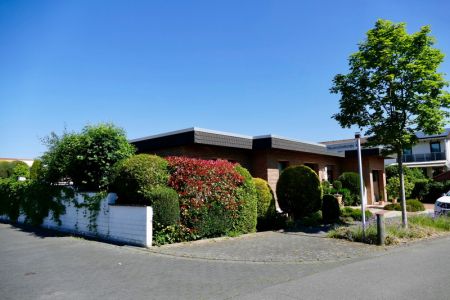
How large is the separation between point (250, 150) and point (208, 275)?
11.2 m

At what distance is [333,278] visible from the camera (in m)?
6.37

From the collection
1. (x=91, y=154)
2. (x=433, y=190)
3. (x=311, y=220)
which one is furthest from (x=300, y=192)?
(x=433, y=190)

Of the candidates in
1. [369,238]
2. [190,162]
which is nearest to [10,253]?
[190,162]

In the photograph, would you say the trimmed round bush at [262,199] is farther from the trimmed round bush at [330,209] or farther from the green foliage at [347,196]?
the green foliage at [347,196]

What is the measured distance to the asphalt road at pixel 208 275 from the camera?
5512 mm

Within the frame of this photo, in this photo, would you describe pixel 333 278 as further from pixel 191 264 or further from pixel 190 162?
pixel 190 162

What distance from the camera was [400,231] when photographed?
35.8ft

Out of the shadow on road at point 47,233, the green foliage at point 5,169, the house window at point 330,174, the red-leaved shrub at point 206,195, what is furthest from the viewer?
the green foliage at point 5,169

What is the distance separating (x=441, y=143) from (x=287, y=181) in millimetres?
34327

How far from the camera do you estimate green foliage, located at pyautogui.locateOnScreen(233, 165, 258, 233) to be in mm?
11500

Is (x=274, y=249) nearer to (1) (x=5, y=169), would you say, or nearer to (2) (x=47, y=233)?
(2) (x=47, y=233)

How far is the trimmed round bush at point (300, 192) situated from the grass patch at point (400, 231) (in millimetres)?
2481

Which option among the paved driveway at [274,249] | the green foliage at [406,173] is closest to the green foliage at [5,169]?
the paved driveway at [274,249]

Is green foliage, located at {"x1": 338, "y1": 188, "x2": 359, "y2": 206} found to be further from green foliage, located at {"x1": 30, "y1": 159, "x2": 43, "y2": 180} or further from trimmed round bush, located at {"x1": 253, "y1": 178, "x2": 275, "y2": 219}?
green foliage, located at {"x1": 30, "y1": 159, "x2": 43, "y2": 180}
